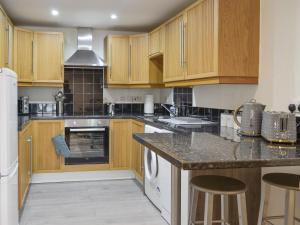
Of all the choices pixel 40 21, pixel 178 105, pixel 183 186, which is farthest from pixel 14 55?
pixel 183 186

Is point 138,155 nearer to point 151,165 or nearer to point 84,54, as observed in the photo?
point 151,165

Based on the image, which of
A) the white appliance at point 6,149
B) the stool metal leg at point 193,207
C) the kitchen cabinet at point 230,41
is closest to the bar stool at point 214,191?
the stool metal leg at point 193,207

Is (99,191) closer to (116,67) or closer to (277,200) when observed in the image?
(116,67)

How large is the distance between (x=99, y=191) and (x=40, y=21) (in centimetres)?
254

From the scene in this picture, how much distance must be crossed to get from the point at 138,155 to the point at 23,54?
2.09 m

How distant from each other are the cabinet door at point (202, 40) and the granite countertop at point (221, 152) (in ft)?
3.04

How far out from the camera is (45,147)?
15.5 feet

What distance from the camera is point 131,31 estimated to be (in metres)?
5.70

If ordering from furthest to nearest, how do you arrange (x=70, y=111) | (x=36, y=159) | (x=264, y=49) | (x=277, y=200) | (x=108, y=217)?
(x=70, y=111)
(x=36, y=159)
(x=108, y=217)
(x=264, y=49)
(x=277, y=200)

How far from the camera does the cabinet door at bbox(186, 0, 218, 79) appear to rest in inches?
117

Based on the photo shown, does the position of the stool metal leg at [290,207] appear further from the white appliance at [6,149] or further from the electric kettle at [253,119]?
the white appliance at [6,149]

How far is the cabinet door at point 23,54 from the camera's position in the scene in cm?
475

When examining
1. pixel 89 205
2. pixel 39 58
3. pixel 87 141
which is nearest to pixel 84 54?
pixel 39 58

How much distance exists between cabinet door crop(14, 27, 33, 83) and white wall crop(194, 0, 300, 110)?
122 inches
